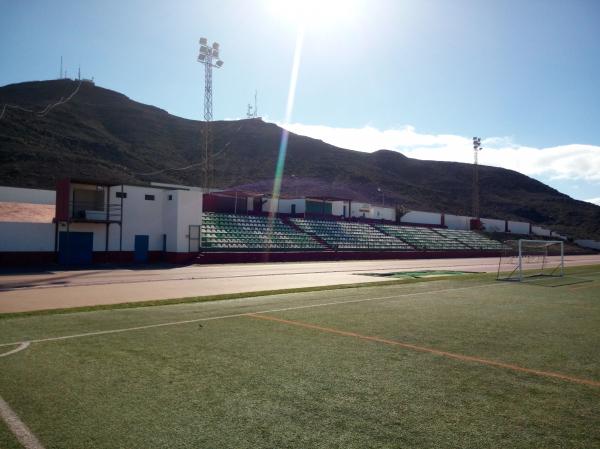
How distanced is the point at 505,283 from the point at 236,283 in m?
12.0

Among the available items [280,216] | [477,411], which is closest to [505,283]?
[477,411]

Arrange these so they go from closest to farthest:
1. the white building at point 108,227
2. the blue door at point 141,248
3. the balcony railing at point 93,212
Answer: the white building at point 108,227 → the balcony railing at point 93,212 → the blue door at point 141,248

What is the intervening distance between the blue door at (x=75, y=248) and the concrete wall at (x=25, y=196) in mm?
12079

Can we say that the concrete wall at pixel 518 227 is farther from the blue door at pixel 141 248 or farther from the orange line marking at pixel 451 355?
the orange line marking at pixel 451 355

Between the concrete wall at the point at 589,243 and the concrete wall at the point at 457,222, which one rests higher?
the concrete wall at the point at 457,222

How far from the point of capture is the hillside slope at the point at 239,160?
8644cm

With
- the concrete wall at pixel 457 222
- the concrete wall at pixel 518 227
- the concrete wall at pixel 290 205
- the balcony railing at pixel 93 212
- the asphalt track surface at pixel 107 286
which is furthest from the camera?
the concrete wall at pixel 518 227

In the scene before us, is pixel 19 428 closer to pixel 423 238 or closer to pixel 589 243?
pixel 423 238

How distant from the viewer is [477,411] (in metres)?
5.04

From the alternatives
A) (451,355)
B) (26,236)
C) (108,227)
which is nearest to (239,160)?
(108,227)

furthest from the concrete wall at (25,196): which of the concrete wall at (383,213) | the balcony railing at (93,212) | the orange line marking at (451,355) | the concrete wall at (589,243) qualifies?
the concrete wall at (589,243)

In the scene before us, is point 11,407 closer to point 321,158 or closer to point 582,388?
point 582,388

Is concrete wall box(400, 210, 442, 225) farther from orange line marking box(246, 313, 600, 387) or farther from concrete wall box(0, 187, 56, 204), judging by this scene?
orange line marking box(246, 313, 600, 387)

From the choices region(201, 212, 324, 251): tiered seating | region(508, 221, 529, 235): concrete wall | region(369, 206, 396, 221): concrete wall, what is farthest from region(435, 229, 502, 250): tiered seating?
region(201, 212, 324, 251): tiered seating
